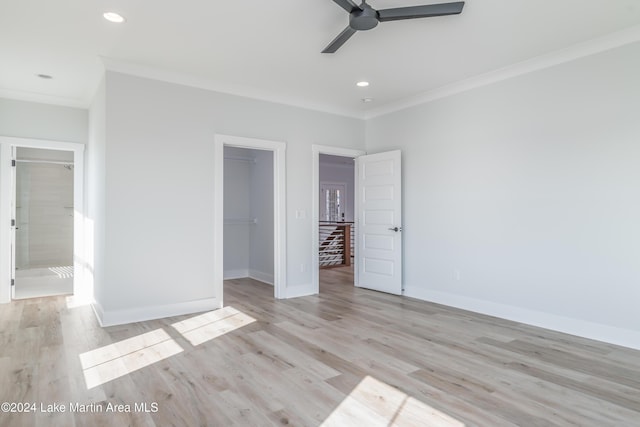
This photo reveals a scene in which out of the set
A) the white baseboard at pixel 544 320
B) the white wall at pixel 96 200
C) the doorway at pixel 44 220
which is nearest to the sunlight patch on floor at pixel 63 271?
the doorway at pixel 44 220

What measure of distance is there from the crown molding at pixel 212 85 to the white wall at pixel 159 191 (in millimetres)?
65

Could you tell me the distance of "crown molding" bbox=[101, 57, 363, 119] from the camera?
160 inches

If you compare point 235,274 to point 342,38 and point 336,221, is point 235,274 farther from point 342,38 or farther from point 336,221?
Result: point 336,221

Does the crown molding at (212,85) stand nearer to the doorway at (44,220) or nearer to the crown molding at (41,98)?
the crown molding at (41,98)

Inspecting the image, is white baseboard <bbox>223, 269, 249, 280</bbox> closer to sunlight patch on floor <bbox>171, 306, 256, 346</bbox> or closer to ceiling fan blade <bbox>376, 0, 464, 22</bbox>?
sunlight patch on floor <bbox>171, 306, 256, 346</bbox>

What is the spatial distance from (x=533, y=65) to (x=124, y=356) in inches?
192

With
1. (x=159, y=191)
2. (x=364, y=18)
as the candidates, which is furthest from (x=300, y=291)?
(x=364, y=18)

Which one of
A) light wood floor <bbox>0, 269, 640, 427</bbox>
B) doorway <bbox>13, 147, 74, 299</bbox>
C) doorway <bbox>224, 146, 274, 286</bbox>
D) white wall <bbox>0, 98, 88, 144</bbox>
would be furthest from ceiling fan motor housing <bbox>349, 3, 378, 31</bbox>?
doorway <bbox>13, 147, 74, 299</bbox>

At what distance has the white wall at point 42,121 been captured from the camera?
5027 millimetres

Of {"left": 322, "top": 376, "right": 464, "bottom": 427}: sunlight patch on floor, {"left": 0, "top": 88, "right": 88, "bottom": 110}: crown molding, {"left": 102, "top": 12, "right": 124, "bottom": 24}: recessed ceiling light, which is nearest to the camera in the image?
{"left": 322, "top": 376, "right": 464, "bottom": 427}: sunlight patch on floor

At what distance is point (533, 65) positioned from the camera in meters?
4.02

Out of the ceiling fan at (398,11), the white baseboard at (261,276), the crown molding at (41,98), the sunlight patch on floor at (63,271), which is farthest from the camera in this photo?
the sunlight patch on floor at (63,271)

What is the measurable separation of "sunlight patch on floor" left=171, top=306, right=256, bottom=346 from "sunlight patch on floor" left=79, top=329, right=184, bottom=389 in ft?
0.67

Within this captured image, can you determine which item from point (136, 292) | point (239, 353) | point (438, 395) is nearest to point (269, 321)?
point (239, 353)
